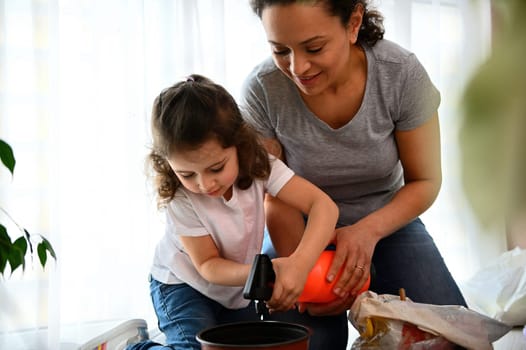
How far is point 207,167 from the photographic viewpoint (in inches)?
53.5

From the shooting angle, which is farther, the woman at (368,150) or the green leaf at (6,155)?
the woman at (368,150)

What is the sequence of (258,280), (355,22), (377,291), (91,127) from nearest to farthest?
(258,280) → (355,22) → (377,291) → (91,127)

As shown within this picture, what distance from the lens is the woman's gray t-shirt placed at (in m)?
1.52

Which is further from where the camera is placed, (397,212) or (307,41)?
(397,212)

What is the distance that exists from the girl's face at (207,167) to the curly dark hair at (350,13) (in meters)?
0.27

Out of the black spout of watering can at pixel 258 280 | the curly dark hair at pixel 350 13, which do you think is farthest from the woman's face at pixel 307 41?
the black spout of watering can at pixel 258 280

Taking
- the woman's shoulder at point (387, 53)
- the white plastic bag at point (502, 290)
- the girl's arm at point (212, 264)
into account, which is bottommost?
the white plastic bag at point (502, 290)

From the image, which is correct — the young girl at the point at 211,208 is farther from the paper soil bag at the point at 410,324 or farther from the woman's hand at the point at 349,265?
the paper soil bag at the point at 410,324

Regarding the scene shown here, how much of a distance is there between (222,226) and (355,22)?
49cm

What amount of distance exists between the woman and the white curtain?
8.0 inches

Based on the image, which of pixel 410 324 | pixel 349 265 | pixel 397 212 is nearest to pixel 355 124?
pixel 397 212

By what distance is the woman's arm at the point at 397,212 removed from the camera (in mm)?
1438

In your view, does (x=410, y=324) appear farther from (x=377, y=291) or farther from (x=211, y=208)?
(x=211, y=208)

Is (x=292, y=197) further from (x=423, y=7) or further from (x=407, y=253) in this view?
(x=423, y=7)
